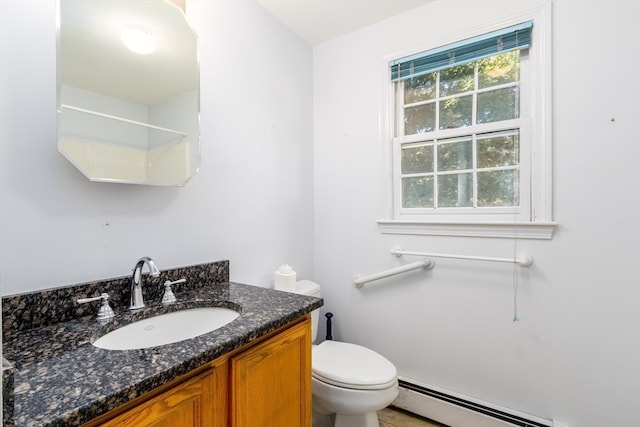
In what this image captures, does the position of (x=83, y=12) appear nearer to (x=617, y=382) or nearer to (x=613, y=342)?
(x=613, y=342)

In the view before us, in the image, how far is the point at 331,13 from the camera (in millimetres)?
1784

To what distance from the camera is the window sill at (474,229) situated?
143cm

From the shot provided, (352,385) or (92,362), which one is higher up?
(92,362)

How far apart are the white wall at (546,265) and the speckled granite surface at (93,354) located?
875 millimetres

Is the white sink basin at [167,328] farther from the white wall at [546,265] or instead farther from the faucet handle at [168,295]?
the white wall at [546,265]

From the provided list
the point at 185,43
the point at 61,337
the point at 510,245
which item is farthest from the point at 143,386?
the point at 510,245

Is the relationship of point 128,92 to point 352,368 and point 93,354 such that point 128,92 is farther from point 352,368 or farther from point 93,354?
point 352,368

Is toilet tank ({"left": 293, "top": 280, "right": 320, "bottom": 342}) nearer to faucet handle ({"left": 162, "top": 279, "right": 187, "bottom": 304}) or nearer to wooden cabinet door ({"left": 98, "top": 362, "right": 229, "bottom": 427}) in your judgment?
faucet handle ({"left": 162, "top": 279, "right": 187, "bottom": 304})

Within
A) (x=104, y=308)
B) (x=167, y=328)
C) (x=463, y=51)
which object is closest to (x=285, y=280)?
(x=167, y=328)

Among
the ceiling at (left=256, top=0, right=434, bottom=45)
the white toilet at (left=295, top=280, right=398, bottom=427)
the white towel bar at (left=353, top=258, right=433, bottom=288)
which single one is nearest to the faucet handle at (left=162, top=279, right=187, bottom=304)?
the white toilet at (left=295, top=280, right=398, bottom=427)

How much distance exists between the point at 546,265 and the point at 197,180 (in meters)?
1.66

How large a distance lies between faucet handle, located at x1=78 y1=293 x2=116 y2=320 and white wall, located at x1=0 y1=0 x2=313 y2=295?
0.09 metres

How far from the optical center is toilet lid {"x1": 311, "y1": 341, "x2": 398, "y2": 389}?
1336 millimetres

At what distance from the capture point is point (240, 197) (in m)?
1.60
